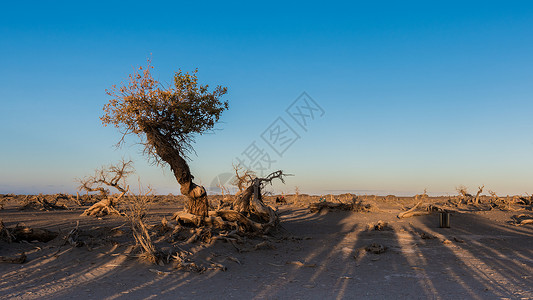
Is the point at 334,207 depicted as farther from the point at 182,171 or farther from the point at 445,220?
the point at 182,171

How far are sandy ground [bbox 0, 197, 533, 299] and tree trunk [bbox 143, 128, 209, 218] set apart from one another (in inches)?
86.3

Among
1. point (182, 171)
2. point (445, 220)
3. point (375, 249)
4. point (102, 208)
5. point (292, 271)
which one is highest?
point (182, 171)

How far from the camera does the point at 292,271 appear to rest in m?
10.3

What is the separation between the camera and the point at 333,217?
22.6 metres

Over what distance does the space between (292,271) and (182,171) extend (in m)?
5.60

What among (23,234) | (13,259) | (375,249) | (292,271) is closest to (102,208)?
(23,234)

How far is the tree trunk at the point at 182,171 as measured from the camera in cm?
1326

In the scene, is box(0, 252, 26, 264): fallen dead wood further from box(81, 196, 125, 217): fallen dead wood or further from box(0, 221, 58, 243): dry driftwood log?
box(81, 196, 125, 217): fallen dead wood

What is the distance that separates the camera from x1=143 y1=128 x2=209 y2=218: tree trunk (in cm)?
1326

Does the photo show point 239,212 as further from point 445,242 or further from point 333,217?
point 333,217

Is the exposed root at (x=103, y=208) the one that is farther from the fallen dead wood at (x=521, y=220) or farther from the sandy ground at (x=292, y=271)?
the fallen dead wood at (x=521, y=220)

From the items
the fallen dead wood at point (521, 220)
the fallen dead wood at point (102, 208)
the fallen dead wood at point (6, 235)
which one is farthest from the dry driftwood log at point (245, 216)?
the fallen dead wood at point (521, 220)

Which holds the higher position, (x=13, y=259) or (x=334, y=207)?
(x=334, y=207)

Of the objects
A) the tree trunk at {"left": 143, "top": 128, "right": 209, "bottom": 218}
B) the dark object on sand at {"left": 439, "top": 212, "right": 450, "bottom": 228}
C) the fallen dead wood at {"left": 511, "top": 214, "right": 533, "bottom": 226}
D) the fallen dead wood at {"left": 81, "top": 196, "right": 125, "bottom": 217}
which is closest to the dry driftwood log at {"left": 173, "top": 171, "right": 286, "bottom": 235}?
the tree trunk at {"left": 143, "top": 128, "right": 209, "bottom": 218}
